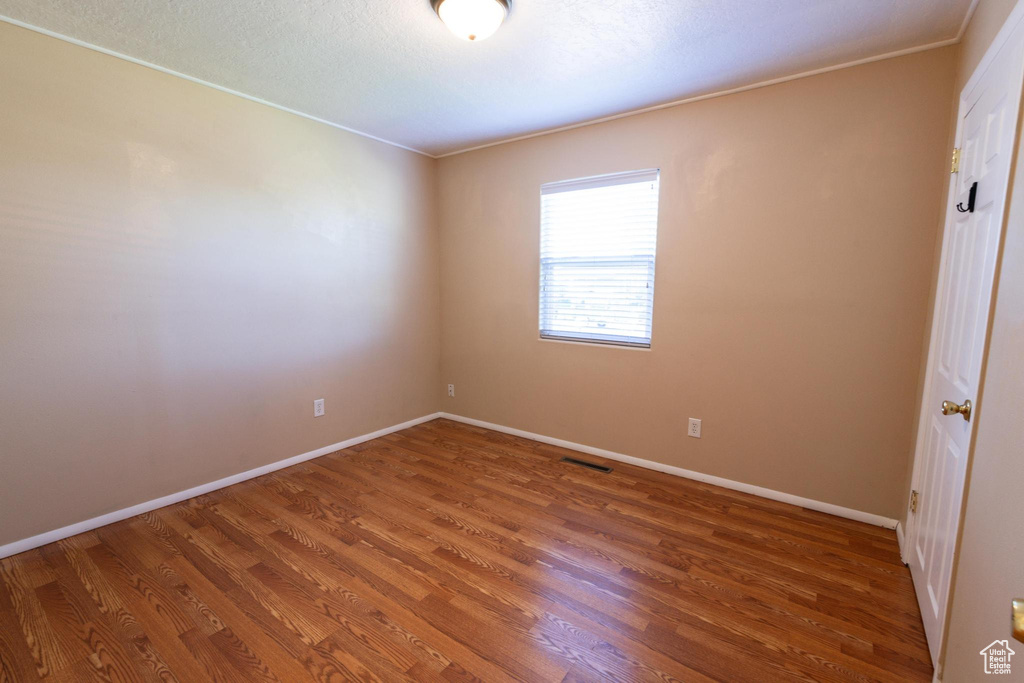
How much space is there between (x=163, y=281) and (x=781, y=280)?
3674mm

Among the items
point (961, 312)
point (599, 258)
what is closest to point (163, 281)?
point (599, 258)

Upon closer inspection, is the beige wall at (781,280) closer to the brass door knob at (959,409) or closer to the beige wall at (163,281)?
the brass door knob at (959,409)

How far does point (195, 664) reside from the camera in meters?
1.55

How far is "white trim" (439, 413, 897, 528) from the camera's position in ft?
8.14

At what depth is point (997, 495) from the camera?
1.10m

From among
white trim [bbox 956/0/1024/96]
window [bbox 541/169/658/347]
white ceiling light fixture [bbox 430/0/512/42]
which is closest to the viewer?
white trim [bbox 956/0/1024/96]

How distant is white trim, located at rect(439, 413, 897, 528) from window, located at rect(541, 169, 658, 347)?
0.88 meters

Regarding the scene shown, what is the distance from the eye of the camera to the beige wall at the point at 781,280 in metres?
2.27

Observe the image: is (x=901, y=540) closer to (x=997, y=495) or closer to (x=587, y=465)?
(x=997, y=495)

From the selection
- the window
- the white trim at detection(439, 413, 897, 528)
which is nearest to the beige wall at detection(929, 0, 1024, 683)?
the white trim at detection(439, 413, 897, 528)

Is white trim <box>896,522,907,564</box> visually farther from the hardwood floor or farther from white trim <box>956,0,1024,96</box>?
white trim <box>956,0,1024,96</box>

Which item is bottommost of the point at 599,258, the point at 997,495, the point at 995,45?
the point at 997,495

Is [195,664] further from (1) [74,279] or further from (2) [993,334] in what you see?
(2) [993,334]

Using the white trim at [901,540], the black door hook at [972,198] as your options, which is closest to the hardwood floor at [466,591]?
the white trim at [901,540]
